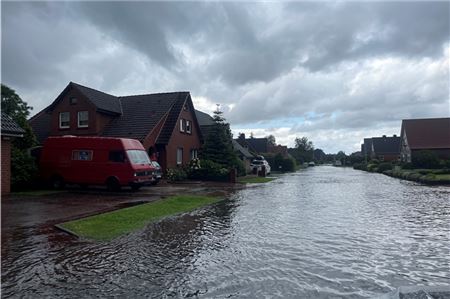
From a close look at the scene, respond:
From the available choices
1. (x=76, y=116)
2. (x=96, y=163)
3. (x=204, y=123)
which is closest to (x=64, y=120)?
(x=76, y=116)

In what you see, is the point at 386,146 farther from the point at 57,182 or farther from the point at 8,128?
the point at 8,128

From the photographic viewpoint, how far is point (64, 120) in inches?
1193

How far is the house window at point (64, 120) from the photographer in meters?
30.1

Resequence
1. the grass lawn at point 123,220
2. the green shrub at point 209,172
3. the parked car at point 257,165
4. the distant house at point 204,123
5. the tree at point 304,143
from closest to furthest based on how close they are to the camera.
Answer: the grass lawn at point 123,220 < the green shrub at point 209,172 < the distant house at point 204,123 < the parked car at point 257,165 < the tree at point 304,143

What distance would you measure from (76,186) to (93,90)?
1277cm

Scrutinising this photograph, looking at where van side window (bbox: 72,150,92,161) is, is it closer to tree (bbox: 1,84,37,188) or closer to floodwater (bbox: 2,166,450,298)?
tree (bbox: 1,84,37,188)

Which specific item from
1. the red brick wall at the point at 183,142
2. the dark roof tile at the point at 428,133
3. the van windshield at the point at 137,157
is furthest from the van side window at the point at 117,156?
the dark roof tile at the point at 428,133

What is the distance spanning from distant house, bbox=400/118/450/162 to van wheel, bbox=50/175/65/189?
51093mm

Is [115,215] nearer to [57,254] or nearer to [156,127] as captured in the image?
[57,254]

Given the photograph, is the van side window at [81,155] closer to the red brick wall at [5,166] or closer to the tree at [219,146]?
the red brick wall at [5,166]

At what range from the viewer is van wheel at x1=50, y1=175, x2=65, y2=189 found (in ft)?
65.2

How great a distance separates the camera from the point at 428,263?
6785 mm

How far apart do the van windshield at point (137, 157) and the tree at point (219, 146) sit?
12.4 metres

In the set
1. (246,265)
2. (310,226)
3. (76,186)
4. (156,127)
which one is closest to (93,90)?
(156,127)
